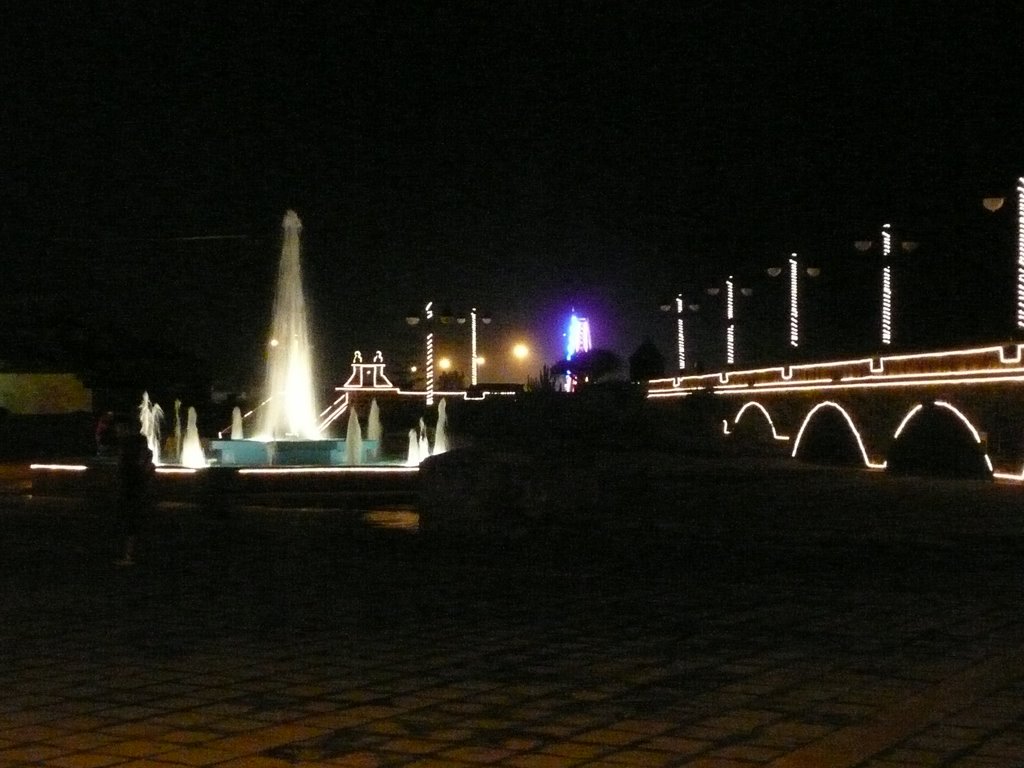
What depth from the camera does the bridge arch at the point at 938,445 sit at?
35.5 meters

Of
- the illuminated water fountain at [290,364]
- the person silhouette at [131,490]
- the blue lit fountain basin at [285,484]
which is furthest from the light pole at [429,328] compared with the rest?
the person silhouette at [131,490]

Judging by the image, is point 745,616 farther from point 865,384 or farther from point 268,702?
point 865,384

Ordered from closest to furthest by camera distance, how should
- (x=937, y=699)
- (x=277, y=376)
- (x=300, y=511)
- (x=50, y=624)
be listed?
1. (x=937, y=699)
2. (x=50, y=624)
3. (x=300, y=511)
4. (x=277, y=376)

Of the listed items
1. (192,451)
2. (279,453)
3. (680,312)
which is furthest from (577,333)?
(279,453)

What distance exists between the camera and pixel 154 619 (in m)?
11.6

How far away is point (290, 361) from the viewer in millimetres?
36375

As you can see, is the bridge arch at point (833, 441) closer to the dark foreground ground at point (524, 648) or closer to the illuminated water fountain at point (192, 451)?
the illuminated water fountain at point (192, 451)

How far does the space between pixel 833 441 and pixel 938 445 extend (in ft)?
23.9

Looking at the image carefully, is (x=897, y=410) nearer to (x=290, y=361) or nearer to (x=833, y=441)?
(x=833, y=441)

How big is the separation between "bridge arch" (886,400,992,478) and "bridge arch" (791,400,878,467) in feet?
12.3

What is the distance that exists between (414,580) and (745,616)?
145 inches

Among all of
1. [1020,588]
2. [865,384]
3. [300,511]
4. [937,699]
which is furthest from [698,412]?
A: [937,699]

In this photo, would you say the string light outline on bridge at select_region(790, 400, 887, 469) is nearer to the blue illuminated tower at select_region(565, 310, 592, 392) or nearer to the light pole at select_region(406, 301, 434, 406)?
the light pole at select_region(406, 301, 434, 406)

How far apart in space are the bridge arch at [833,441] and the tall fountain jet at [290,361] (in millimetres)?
16198
